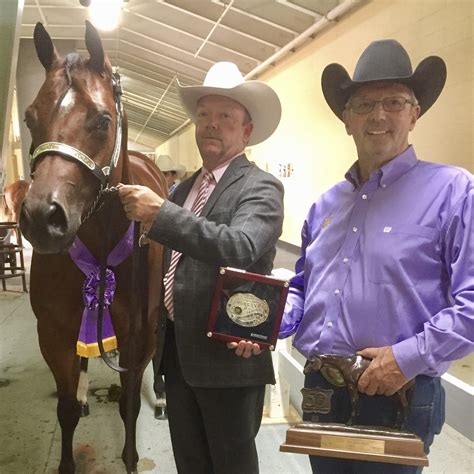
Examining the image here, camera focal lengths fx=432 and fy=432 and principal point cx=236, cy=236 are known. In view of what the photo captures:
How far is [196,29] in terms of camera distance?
252 inches

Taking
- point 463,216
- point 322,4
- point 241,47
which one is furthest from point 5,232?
point 463,216

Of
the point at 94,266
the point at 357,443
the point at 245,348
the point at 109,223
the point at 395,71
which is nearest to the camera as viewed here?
the point at 357,443

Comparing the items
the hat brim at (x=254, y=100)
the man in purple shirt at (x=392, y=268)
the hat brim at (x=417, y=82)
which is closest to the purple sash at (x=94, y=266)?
the hat brim at (x=254, y=100)

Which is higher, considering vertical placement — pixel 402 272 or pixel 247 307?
pixel 402 272

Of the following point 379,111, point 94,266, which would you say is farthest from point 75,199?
point 379,111

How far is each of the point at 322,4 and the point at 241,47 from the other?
7.40ft

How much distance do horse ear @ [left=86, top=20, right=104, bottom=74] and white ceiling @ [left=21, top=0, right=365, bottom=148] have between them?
12.8 ft

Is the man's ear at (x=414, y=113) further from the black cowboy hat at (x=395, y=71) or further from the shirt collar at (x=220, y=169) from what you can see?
the shirt collar at (x=220, y=169)

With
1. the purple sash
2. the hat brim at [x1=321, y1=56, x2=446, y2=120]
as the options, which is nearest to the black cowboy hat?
the hat brim at [x1=321, y1=56, x2=446, y2=120]

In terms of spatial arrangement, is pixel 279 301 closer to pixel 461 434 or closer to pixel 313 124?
pixel 461 434

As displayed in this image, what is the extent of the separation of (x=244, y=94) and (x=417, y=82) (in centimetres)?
54

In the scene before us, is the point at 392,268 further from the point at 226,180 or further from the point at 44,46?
the point at 44,46

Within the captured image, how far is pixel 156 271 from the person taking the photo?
7.07ft

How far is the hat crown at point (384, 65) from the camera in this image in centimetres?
118
